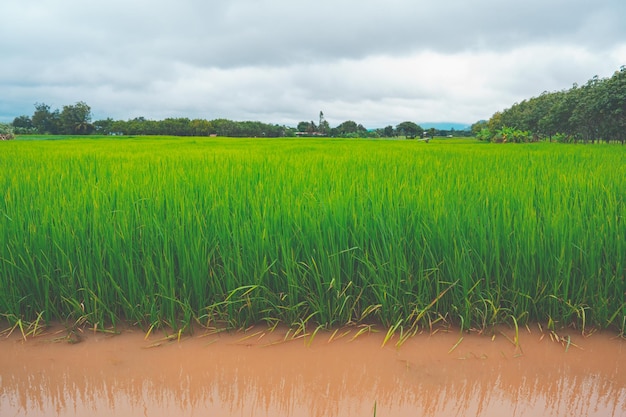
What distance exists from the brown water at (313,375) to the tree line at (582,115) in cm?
2492

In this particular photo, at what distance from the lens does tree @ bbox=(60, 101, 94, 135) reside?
3925 cm

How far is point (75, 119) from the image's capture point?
39.3m

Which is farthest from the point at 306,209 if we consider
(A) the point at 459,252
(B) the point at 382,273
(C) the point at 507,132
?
(C) the point at 507,132

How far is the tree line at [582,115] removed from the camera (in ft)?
72.8

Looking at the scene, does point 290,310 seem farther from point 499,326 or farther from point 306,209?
point 499,326

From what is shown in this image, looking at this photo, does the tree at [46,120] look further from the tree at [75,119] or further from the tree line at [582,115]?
the tree line at [582,115]

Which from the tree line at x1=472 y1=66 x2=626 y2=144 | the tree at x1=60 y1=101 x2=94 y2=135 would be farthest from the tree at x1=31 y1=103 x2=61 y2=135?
the tree line at x1=472 y1=66 x2=626 y2=144

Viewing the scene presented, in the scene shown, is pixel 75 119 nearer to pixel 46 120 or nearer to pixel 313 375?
pixel 46 120

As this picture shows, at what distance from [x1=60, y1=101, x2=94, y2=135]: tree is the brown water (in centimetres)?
4296

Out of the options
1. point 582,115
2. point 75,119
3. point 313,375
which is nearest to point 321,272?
point 313,375

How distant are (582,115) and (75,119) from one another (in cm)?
4099

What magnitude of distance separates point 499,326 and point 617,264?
614 mm

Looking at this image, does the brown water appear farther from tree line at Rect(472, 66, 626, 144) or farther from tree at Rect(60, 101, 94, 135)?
tree at Rect(60, 101, 94, 135)

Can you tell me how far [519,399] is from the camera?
5.04 feet
